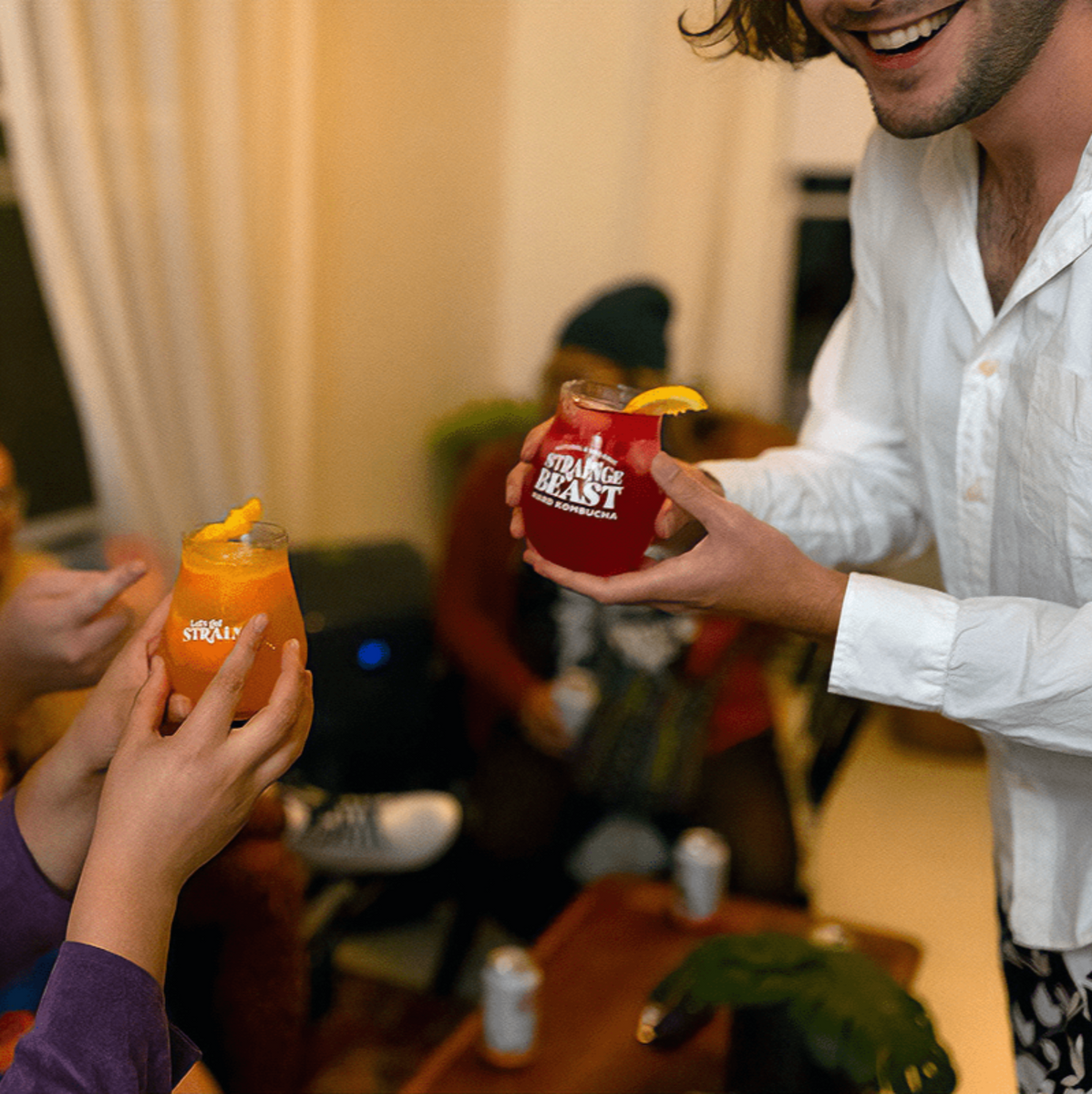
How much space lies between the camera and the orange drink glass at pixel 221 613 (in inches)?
37.7

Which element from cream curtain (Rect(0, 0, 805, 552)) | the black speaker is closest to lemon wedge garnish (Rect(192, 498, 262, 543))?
cream curtain (Rect(0, 0, 805, 552))

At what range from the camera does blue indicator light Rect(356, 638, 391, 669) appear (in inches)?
90.1

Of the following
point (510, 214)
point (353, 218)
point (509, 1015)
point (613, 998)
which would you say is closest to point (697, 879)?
point (613, 998)

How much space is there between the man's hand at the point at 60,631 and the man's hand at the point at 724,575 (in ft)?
1.57

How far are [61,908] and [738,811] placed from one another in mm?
1732

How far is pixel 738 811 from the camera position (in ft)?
8.21

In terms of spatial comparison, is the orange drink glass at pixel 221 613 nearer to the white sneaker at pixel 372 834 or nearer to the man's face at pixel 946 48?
the man's face at pixel 946 48

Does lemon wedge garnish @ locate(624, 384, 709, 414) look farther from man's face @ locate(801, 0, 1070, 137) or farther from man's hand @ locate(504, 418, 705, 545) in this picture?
man's face @ locate(801, 0, 1070, 137)

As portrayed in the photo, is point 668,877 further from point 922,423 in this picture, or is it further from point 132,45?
point 132,45

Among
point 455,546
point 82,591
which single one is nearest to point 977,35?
point 82,591

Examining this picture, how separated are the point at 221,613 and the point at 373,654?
1.36 meters

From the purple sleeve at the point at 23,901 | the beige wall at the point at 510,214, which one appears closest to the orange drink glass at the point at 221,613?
the purple sleeve at the point at 23,901

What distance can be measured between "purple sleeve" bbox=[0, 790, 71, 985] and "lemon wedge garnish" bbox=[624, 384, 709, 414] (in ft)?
2.15

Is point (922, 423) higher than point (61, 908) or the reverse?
higher
